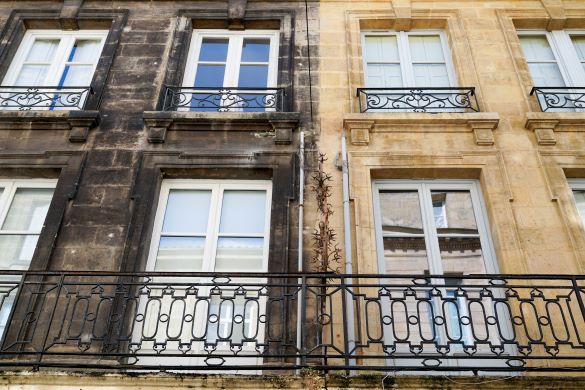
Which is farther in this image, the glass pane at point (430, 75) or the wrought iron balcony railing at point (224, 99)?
the glass pane at point (430, 75)

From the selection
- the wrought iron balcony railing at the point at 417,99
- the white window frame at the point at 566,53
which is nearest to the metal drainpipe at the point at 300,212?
the wrought iron balcony railing at the point at 417,99

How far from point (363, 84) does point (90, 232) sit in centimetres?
390

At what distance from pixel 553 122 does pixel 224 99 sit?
4.07m

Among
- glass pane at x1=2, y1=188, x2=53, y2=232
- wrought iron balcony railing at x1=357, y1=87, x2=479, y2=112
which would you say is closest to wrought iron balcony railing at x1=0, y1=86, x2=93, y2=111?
glass pane at x1=2, y1=188, x2=53, y2=232

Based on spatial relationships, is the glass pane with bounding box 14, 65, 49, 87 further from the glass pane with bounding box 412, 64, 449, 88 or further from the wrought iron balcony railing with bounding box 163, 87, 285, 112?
the glass pane with bounding box 412, 64, 449, 88

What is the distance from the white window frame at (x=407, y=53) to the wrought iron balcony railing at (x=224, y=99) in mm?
1389

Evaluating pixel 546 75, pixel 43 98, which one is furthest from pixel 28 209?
pixel 546 75

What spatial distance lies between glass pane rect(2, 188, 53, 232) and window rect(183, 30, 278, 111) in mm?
2100

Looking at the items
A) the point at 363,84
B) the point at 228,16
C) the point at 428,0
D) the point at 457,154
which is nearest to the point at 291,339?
the point at 457,154

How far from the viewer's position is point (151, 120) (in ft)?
22.9

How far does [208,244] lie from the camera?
6.16 meters

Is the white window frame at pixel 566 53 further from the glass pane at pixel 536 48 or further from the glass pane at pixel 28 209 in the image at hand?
the glass pane at pixel 28 209

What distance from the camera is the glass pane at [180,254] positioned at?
6.04m

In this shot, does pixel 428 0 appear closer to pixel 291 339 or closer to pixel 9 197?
pixel 291 339
